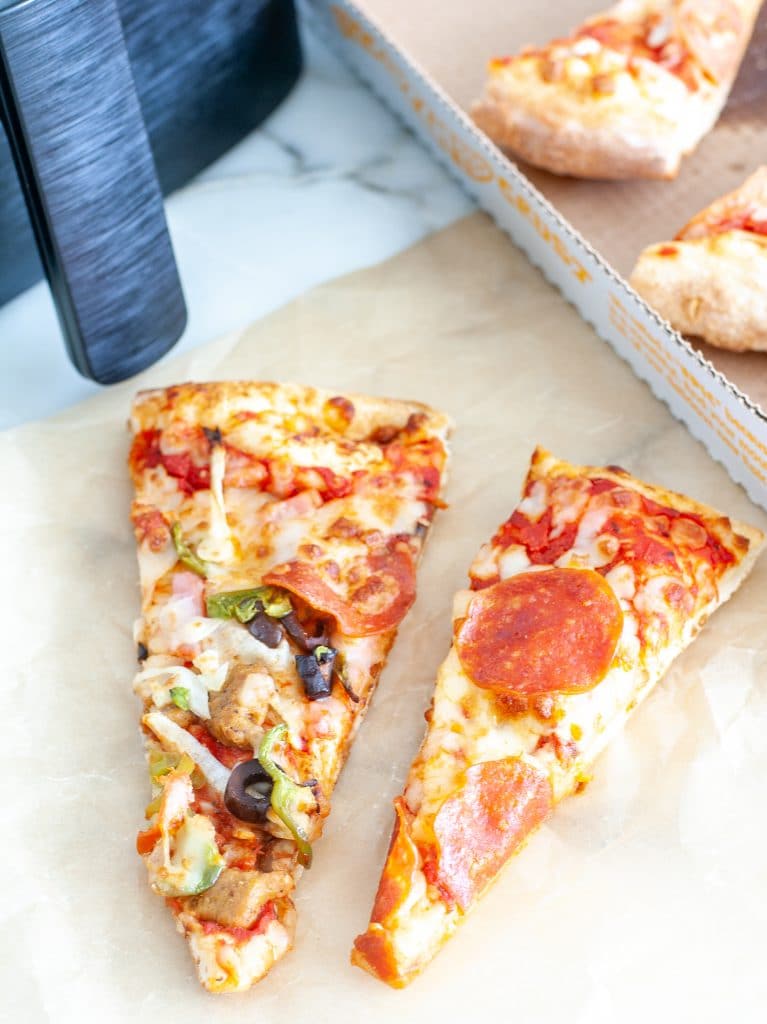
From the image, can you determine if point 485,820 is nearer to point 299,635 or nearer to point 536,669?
point 536,669

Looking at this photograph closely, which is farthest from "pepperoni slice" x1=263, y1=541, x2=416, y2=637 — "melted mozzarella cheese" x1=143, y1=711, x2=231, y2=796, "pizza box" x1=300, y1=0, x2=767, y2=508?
"pizza box" x1=300, y1=0, x2=767, y2=508

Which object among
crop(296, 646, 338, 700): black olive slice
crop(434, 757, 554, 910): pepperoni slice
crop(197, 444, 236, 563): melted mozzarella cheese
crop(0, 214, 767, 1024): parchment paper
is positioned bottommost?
crop(0, 214, 767, 1024): parchment paper

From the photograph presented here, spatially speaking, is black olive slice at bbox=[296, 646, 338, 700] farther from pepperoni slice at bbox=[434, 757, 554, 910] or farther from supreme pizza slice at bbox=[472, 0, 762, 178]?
supreme pizza slice at bbox=[472, 0, 762, 178]

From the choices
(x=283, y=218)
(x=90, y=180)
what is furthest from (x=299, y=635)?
(x=283, y=218)

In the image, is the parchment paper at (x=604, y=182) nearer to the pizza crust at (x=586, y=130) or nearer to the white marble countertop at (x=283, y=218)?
the pizza crust at (x=586, y=130)

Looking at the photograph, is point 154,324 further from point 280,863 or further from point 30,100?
point 280,863

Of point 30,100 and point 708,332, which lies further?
point 708,332

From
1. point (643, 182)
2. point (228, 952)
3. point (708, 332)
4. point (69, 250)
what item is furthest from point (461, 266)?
point (228, 952)
